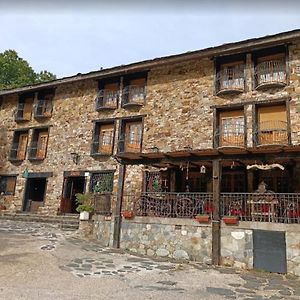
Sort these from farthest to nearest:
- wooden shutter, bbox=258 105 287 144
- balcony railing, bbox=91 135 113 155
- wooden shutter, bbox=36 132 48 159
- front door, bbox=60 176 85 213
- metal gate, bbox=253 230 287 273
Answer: wooden shutter, bbox=36 132 48 159, front door, bbox=60 176 85 213, balcony railing, bbox=91 135 113 155, wooden shutter, bbox=258 105 287 144, metal gate, bbox=253 230 287 273

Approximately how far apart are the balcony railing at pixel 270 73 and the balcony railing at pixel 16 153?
1404 centimetres

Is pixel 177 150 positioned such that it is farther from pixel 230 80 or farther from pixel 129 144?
pixel 230 80

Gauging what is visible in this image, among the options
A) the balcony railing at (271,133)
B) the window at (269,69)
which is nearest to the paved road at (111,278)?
the balcony railing at (271,133)

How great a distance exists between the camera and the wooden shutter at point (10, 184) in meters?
18.2

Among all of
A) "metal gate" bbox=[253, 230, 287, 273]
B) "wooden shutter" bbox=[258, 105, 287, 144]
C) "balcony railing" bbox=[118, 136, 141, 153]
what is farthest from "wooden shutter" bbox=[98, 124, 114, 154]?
"metal gate" bbox=[253, 230, 287, 273]

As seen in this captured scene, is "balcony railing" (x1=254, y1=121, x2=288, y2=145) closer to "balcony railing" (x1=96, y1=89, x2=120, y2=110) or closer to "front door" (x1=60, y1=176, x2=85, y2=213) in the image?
"balcony railing" (x1=96, y1=89, x2=120, y2=110)

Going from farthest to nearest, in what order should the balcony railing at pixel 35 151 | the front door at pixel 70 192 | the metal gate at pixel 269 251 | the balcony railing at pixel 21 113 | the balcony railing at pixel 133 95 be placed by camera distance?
1. the balcony railing at pixel 21 113
2. the balcony railing at pixel 35 151
3. the front door at pixel 70 192
4. the balcony railing at pixel 133 95
5. the metal gate at pixel 269 251

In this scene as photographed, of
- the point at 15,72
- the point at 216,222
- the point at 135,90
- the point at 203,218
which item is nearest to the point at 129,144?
the point at 135,90

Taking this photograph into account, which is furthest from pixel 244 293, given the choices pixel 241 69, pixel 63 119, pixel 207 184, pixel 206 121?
pixel 63 119

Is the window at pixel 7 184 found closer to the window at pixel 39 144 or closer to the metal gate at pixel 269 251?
the window at pixel 39 144

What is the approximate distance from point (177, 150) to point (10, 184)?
11.1 meters

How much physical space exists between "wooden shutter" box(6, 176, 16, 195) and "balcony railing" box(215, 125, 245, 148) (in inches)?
491

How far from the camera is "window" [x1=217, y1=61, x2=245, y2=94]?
13.7 m

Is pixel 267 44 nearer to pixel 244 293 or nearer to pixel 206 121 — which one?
pixel 206 121
